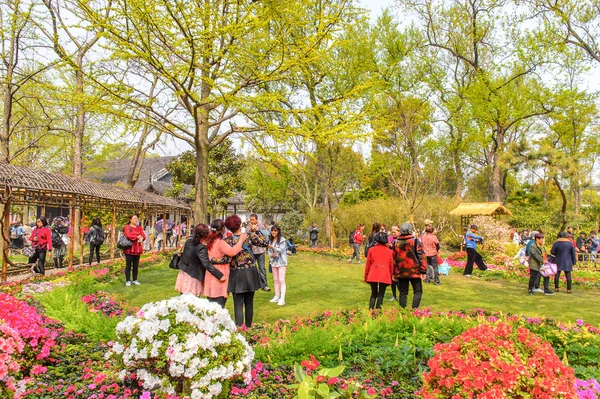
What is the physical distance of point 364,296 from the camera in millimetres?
9945

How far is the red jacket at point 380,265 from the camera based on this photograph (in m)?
7.27

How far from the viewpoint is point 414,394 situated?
12.4 feet

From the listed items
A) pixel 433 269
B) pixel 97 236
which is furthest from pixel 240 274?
pixel 97 236

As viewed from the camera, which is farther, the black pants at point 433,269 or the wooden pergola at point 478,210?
the wooden pergola at point 478,210

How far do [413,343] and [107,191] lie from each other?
13.6 metres

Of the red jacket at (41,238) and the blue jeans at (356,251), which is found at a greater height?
the red jacket at (41,238)

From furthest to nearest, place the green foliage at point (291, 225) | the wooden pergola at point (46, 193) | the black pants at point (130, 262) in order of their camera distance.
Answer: the green foliage at point (291, 225) → the black pants at point (130, 262) → the wooden pergola at point (46, 193)

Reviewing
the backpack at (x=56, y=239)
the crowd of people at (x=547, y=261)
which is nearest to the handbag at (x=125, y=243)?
the backpack at (x=56, y=239)

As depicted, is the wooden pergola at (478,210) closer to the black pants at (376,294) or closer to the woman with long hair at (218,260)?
the black pants at (376,294)

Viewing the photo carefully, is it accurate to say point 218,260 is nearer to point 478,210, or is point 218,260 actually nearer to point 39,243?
point 39,243

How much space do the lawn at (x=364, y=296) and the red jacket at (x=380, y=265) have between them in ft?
5.05

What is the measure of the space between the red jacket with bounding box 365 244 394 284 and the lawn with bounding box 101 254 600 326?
154 centimetres

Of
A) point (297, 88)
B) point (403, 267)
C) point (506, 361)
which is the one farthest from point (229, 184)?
point (506, 361)

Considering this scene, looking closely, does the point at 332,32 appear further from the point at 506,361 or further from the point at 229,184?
the point at 229,184
